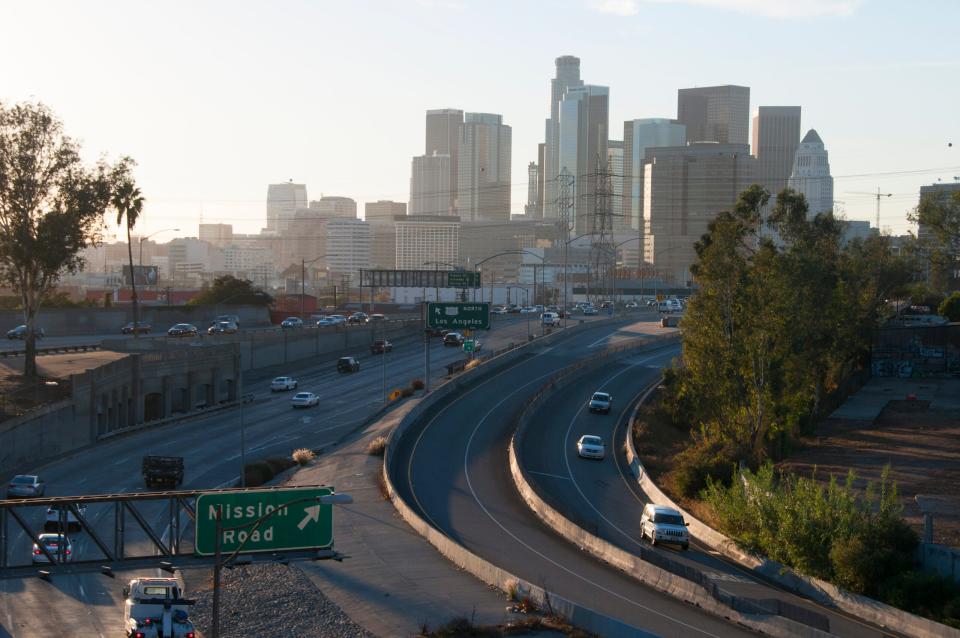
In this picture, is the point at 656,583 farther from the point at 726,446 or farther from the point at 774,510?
the point at 726,446

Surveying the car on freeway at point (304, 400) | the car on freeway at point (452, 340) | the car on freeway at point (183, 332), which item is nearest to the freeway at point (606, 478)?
the car on freeway at point (304, 400)

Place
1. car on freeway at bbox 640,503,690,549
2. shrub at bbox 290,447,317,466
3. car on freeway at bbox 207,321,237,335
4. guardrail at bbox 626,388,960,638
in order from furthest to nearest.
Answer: car on freeway at bbox 207,321,237,335
shrub at bbox 290,447,317,466
car on freeway at bbox 640,503,690,549
guardrail at bbox 626,388,960,638

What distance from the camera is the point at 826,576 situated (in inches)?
1321

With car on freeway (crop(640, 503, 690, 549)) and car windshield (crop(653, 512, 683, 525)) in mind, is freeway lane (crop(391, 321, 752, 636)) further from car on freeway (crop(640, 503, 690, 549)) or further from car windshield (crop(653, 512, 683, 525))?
car windshield (crop(653, 512, 683, 525))

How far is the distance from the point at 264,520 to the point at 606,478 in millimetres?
30897

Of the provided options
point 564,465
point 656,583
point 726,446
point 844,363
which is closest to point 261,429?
point 564,465

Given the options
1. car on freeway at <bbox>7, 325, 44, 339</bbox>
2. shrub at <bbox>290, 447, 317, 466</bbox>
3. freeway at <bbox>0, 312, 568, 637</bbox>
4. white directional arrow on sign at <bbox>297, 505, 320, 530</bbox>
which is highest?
white directional arrow on sign at <bbox>297, 505, 320, 530</bbox>

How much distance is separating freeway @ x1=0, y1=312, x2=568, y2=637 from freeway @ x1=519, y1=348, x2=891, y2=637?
14.3 m

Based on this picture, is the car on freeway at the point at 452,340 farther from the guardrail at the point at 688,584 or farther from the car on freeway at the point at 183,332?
the guardrail at the point at 688,584

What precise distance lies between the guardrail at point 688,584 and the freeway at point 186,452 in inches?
626

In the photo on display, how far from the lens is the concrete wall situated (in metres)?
106

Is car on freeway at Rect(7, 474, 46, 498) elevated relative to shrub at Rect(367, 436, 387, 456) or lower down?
lower down

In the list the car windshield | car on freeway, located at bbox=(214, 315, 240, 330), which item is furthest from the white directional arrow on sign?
car on freeway, located at bbox=(214, 315, 240, 330)

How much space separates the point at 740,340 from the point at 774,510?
71.2ft
